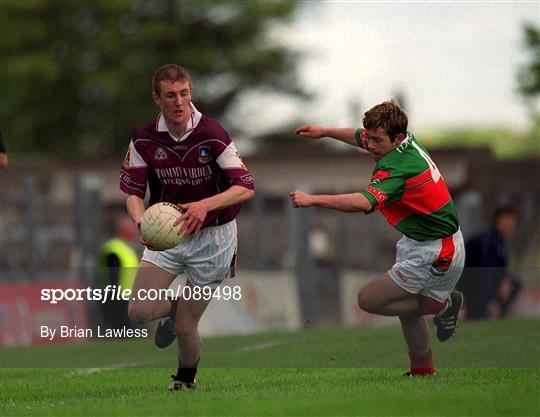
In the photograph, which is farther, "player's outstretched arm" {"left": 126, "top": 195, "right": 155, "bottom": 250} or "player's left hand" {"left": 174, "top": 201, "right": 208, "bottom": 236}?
"player's outstretched arm" {"left": 126, "top": 195, "right": 155, "bottom": 250}

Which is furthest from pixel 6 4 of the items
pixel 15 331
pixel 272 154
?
pixel 15 331

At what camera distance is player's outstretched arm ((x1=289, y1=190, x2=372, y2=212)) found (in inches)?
357

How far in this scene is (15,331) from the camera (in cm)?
1725

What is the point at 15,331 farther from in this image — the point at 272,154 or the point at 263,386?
the point at 272,154

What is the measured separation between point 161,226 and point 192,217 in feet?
0.72

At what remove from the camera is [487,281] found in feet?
35.9

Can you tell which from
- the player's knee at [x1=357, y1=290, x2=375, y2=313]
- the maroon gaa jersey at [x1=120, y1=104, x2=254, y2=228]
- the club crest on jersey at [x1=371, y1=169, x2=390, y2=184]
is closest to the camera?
the club crest on jersey at [x1=371, y1=169, x2=390, y2=184]

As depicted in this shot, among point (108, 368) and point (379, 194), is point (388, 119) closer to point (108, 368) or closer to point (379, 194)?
point (379, 194)

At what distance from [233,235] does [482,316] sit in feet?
8.46

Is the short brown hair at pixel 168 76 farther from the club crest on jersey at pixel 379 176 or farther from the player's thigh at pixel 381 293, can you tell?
the player's thigh at pixel 381 293

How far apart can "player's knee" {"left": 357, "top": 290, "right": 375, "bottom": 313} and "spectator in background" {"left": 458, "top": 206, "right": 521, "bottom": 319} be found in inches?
28.5

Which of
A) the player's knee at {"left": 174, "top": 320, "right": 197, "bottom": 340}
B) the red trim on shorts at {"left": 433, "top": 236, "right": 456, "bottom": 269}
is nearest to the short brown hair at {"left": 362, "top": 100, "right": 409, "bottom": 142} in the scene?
the red trim on shorts at {"left": 433, "top": 236, "right": 456, "bottom": 269}

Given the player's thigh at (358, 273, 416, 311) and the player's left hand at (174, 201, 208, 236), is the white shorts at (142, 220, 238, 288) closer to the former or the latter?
the player's left hand at (174, 201, 208, 236)

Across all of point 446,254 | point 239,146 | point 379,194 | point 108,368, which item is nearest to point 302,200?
point 379,194
